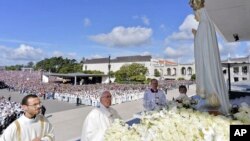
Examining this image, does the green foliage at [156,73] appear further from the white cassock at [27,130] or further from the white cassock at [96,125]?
the white cassock at [27,130]

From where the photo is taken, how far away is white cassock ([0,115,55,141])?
104 inches

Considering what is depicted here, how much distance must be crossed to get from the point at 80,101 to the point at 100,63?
287ft

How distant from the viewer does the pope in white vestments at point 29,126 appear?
2.65 m

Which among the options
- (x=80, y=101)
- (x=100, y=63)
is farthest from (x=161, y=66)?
(x=80, y=101)

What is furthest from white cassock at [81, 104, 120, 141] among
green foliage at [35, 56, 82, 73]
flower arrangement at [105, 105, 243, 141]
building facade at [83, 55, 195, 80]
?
green foliage at [35, 56, 82, 73]

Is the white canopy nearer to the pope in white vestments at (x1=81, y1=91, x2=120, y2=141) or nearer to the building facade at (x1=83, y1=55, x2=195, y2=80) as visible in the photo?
the pope in white vestments at (x1=81, y1=91, x2=120, y2=141)

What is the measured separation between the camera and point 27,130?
2717 mm

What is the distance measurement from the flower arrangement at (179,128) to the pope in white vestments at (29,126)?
0.92 metres

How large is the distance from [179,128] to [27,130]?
171 centimetres

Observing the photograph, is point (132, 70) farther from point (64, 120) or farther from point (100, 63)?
point (64, 120)

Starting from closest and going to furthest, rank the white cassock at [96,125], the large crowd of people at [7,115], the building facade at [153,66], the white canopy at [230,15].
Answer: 1. the white cassock at [96,125]
2. the white canopy at [230,15]
3. the large crowd of people at [7,115]
4. the building facade at [153,66]

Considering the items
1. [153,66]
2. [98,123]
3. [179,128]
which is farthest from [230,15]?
[153,66]

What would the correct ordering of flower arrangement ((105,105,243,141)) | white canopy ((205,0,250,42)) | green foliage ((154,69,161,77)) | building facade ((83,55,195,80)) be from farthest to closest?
green foliage ((154,69,161,77)) < building facade ((83,55,195,80)) < white canopy ((205,0,250,42)) < flower arrangement ((105,105,243,141))

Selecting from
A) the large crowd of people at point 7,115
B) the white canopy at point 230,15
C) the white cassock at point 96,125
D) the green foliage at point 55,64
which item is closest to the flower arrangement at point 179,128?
the white cassock at point 96,125
